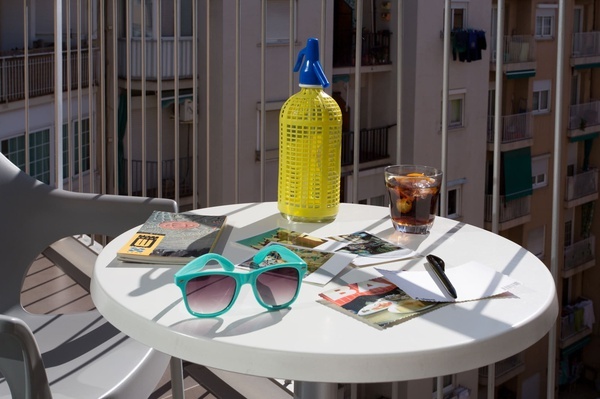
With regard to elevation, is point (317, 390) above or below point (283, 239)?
below

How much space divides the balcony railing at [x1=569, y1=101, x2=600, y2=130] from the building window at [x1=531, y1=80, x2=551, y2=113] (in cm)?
54

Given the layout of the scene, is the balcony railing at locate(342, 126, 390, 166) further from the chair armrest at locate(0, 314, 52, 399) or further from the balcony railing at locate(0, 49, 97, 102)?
the chair armrest at locate(0, 314, 52, 399)

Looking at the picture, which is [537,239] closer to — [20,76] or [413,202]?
[20,76]

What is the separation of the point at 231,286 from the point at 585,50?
1601 cm

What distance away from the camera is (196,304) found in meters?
0.79

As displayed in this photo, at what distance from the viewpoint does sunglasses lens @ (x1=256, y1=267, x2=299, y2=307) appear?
81cm

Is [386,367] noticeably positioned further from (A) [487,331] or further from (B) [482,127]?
(B) [482,127]

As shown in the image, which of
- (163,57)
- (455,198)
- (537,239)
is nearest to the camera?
(163,57)

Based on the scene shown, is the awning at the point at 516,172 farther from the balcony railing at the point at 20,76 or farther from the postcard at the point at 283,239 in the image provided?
the postcard at the point at 283,239

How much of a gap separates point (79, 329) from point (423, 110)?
1224 centimetres

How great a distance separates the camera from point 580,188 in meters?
16.2

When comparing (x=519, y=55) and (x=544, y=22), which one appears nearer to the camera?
(x=519, y=55)

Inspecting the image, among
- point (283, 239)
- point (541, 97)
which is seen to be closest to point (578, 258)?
point (541, 97)

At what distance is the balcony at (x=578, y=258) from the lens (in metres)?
16.6
